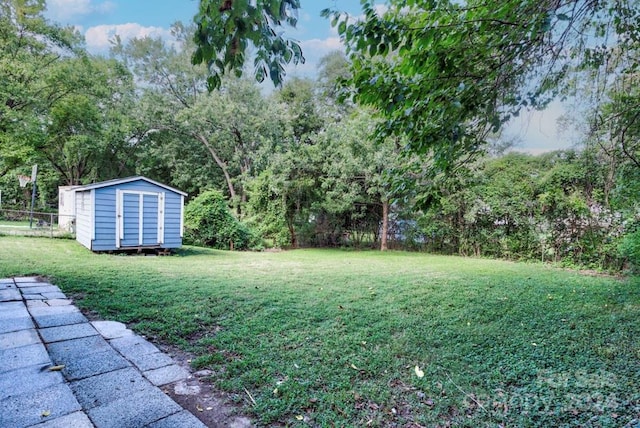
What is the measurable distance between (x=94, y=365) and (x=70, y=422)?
600 mm

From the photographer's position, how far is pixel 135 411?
1542 mm

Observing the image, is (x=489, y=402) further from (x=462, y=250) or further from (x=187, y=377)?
(x=462, y=250)

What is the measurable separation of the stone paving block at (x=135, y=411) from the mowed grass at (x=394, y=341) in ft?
1.10

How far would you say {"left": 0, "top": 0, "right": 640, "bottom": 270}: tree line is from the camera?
229 centimetres

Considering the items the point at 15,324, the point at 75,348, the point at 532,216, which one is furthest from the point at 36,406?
the point at 532,216

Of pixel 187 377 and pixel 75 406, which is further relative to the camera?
pixel 187 377

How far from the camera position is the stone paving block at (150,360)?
2018mm

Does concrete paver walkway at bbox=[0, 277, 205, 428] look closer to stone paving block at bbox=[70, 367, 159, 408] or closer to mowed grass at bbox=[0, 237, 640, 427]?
stone paving block at bbox=[70, 367, 159, 408]

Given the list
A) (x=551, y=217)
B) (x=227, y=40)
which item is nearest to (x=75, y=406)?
(x=227, y=40)

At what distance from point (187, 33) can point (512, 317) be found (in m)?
17.3

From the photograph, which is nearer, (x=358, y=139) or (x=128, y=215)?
(x=128, y=215)

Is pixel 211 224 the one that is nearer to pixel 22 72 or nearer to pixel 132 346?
pixel 132 346

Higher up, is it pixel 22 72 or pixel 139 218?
pixel 22 72

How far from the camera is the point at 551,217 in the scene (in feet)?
25.0
